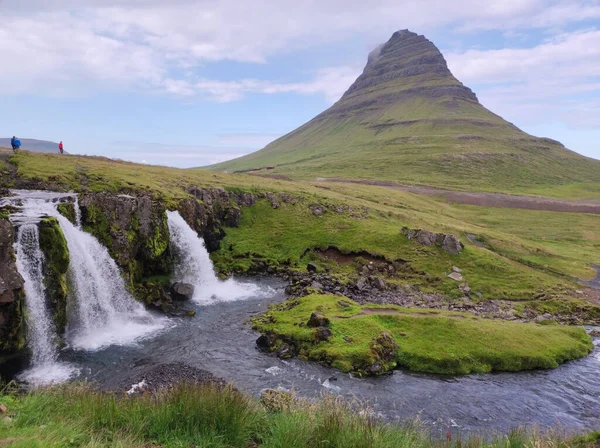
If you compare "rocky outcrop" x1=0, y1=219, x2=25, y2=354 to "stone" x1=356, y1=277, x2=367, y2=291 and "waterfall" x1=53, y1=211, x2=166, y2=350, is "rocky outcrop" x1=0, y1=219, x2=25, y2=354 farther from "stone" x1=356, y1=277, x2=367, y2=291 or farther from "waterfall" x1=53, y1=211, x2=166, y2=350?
"stone" x1=356, y1=277, x2=367, y2=291

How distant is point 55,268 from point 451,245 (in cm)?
4227

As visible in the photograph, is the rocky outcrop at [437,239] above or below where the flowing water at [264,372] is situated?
above

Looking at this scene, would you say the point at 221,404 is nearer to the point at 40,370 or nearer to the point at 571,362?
the point at 40,370

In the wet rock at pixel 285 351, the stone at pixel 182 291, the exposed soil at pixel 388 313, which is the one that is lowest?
the wet rock at pixel 285 351

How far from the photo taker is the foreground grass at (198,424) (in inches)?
390

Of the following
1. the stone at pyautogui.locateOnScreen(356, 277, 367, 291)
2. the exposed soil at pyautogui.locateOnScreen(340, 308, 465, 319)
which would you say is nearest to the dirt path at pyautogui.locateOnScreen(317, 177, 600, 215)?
the stone at pyautogui.locateOnScreen(356, 277, 367, 291)

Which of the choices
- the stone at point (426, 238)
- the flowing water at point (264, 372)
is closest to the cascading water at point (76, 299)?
the flowing water at point (264, 372)

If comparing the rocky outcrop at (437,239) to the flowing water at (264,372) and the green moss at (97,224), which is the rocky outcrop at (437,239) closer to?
the flowing water at (264,372)

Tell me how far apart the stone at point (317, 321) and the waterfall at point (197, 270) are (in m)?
11.8

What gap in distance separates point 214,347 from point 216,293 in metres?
13.0

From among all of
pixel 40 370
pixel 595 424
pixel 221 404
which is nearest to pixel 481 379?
pixel 595 424

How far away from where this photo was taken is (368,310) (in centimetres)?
3366

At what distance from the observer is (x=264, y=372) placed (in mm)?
25188

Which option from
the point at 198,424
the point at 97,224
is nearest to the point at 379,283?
the point at 97,224
